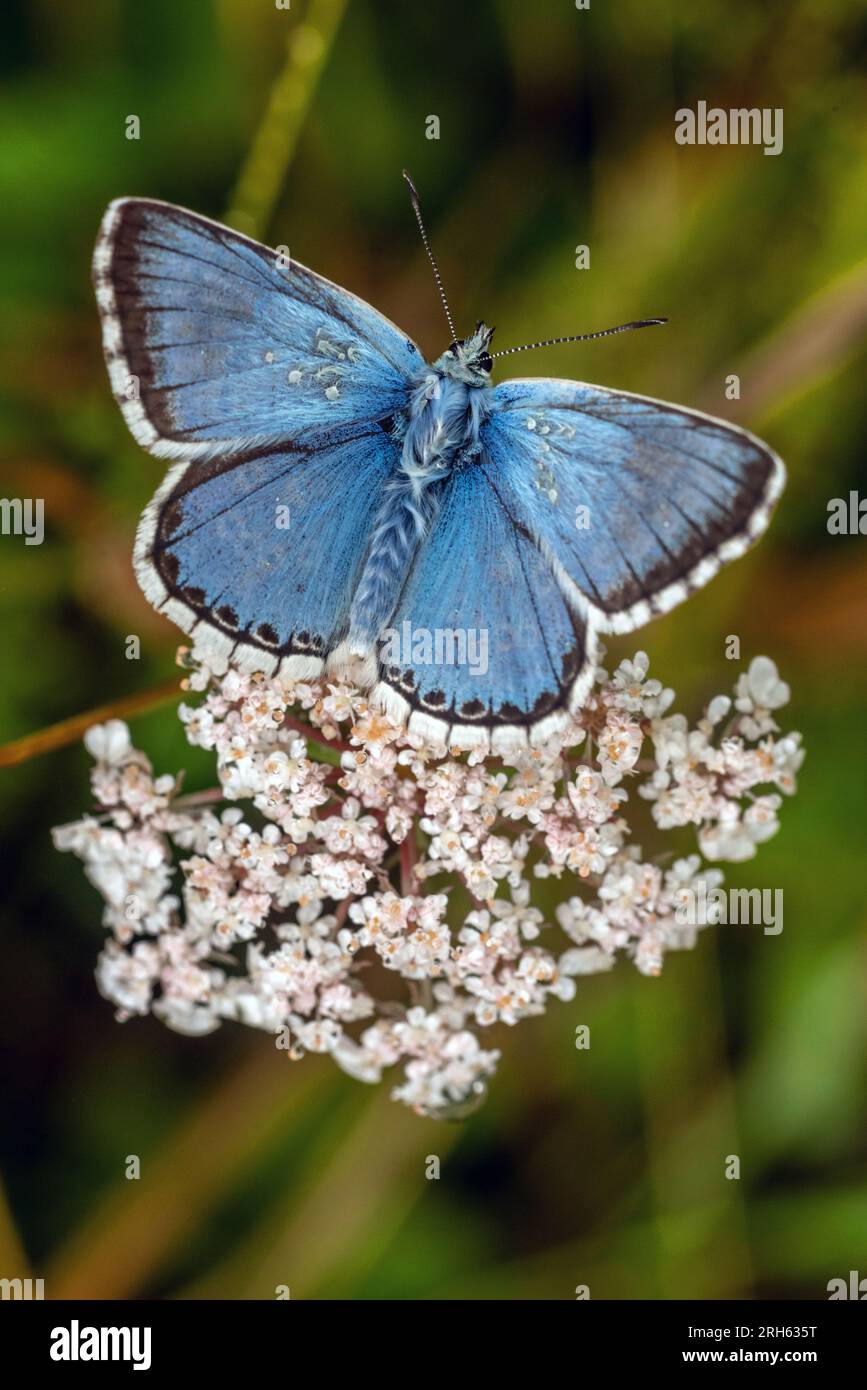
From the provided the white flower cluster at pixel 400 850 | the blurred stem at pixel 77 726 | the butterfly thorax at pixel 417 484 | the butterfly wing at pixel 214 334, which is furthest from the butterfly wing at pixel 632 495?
the blurred stem at pixel 77 726

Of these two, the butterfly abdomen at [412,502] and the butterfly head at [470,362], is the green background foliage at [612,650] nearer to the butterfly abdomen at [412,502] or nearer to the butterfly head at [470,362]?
the butterfly head at [470,362]

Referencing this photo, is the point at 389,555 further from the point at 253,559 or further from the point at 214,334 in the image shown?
the point at 214,334

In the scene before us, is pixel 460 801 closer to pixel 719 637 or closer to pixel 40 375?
pixel 719 637

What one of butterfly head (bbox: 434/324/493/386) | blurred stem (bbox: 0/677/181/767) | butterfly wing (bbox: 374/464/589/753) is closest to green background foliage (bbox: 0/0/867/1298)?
blurred stem (bbox: 0/677/181/767)

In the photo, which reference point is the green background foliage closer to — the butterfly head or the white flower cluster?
the white flower cluster

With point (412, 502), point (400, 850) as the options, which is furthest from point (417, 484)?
point (400, 850)

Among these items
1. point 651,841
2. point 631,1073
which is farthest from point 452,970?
point 631,1073
